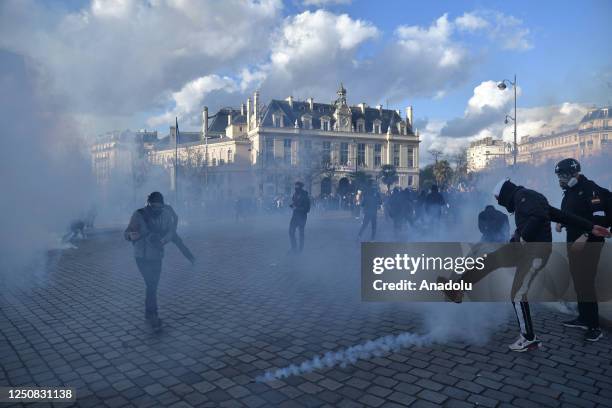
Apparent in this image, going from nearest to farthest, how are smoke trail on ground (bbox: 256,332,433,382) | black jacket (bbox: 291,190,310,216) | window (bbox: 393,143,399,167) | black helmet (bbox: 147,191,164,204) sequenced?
1. smoke trail on ground (bbox: 256,332,433,382)
2. black helmet (bbox: 147,191,164,204)
3. black jacket (bbox: 291,190,310,216)
4. window (bbox: 393,143,399,167)

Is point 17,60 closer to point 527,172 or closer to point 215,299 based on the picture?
point 215,299

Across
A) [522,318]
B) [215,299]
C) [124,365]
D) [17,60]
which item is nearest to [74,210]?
[17,60]

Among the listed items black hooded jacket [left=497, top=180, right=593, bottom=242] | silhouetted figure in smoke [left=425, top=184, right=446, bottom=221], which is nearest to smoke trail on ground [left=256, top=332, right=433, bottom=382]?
black hooded jacket [left=497, top=180, right=593, bottom=242]

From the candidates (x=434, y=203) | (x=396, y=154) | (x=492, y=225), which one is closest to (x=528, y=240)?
(x=492, y=225)

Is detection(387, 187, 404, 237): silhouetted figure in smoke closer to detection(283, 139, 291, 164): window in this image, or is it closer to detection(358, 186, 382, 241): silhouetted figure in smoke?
detection(358, 186, 382, 241): silhouetted figure in smoke

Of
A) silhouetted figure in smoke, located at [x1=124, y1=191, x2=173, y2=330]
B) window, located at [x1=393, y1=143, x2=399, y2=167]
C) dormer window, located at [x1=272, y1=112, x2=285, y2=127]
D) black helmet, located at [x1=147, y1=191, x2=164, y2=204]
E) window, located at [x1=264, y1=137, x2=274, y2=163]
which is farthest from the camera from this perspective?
window, located at [x1=393, y1=143, x2=399, y2=167]

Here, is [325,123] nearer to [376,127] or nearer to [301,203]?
[376,127]

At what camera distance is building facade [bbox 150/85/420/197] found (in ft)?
173

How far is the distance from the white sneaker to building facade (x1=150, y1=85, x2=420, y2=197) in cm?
4263

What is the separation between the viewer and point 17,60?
7562 millimetres

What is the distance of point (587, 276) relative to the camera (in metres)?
4.57

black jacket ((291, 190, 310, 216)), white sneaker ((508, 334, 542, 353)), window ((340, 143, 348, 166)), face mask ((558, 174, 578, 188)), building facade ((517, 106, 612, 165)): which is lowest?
white sneaker ((508, 334, 542, 353))

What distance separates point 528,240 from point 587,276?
130 cm

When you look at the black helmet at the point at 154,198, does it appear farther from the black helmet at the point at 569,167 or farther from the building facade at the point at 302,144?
the building facade at the point at 302,144
